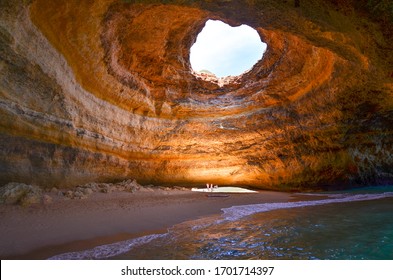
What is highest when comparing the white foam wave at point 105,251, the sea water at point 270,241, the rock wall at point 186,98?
the rock wall at point 186,98

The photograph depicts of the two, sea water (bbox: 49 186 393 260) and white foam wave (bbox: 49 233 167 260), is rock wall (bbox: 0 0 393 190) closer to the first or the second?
white foam wave (bbox: 49 233 167 260)

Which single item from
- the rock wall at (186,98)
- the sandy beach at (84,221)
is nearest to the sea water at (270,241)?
the sandy beach at (84,221)

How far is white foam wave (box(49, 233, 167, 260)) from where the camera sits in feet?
11.9

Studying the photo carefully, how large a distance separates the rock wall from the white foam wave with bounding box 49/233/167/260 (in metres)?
4.40

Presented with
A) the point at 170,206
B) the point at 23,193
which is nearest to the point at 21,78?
the point at 23,193

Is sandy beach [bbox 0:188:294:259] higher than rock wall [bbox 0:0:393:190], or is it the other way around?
rock wall [bbox 0:0:393:190]

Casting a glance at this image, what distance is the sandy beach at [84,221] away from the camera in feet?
13.3

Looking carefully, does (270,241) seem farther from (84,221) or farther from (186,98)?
(186,98)

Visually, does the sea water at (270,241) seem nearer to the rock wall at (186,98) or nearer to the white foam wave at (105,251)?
the white foam wave at (105,251)

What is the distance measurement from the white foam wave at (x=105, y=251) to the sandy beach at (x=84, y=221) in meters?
0.22

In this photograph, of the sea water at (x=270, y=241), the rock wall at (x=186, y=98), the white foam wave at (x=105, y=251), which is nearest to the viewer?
the sea water at (x=270, y=241)

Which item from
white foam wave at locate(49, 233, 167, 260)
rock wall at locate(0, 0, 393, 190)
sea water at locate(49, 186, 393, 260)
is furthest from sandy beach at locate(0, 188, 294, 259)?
rock wall at locate(0, 0, 393, 190)

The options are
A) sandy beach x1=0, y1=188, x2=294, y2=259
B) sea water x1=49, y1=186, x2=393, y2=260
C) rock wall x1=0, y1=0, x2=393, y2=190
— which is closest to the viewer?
sea water x1=49, y1=186, x2=393, y2=260
